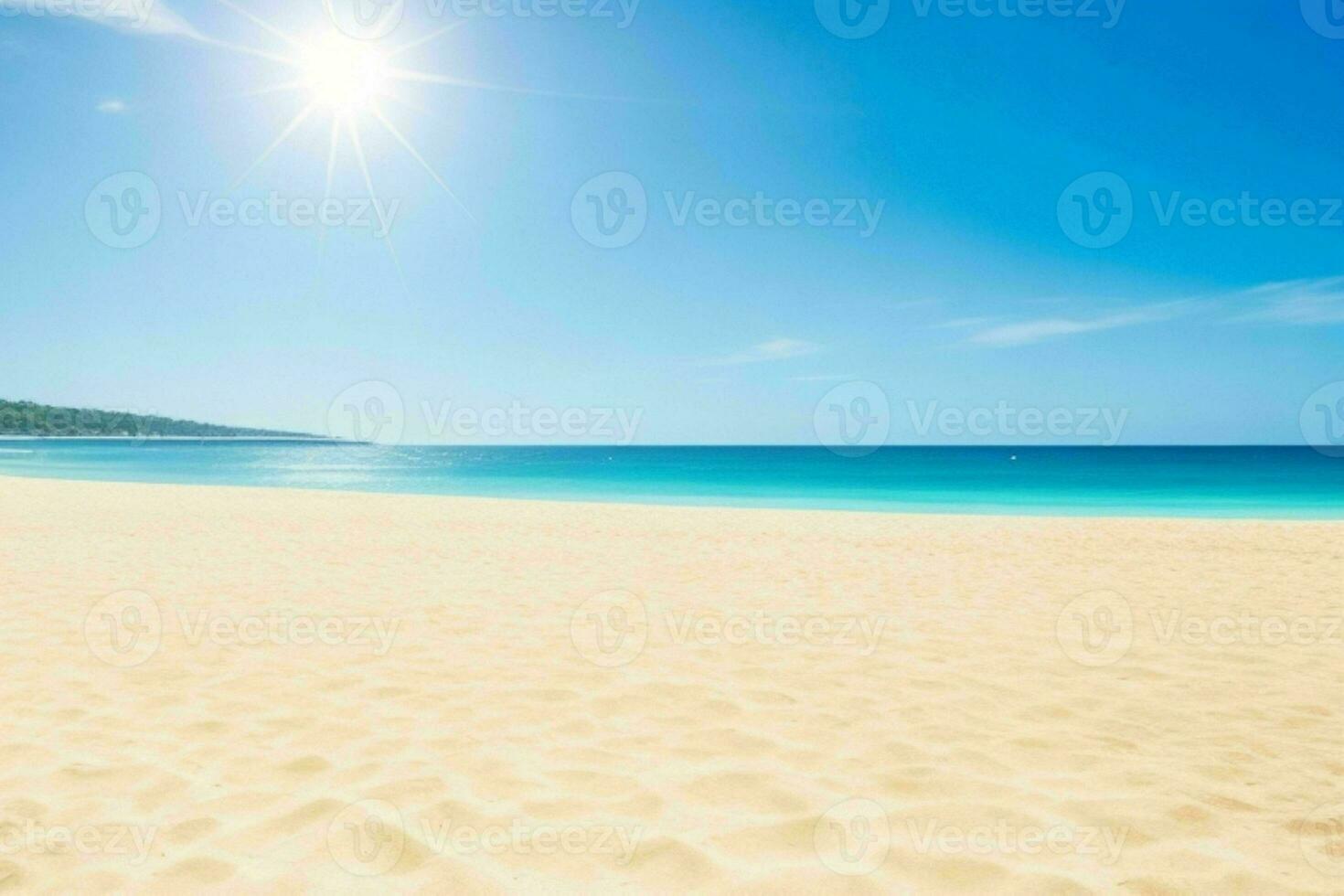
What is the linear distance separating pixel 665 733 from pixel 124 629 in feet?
17.5

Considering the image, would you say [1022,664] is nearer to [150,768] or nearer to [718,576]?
[718,576]

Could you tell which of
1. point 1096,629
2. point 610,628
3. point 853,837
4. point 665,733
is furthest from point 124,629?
point 1096,629

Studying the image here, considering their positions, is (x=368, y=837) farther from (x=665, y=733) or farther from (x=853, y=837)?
(x=853, y=837)

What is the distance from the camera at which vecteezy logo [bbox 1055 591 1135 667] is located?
237 inches

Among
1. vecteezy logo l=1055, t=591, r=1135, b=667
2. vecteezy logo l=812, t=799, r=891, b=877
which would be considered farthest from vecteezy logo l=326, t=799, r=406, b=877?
vecteezy logo l=1055, t=591, r=1135, b=667

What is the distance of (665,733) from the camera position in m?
4.34

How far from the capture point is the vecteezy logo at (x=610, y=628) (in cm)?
598

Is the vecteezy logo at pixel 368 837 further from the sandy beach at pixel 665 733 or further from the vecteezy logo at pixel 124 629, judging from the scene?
the vecteezy logo at pixel 124 629

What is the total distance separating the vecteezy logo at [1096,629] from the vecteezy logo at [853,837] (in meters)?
3.30

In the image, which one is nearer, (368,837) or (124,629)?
(368,837)

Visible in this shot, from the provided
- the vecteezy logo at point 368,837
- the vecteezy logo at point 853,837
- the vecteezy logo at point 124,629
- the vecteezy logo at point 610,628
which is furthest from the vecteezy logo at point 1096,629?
the vecteezy logo at point 124,629

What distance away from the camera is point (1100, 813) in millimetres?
3365

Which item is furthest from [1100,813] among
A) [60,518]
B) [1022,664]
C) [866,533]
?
[60,518]

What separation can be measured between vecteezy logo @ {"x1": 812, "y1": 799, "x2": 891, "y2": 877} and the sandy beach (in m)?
0.02
